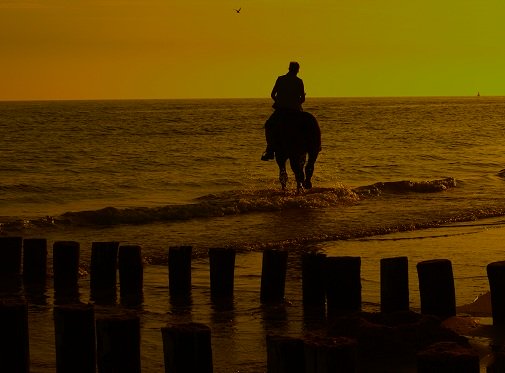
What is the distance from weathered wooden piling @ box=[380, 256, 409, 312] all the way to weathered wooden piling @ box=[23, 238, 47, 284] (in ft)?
13.1

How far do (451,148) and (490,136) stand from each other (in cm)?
1096

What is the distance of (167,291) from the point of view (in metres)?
11.7

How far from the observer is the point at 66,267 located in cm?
1152

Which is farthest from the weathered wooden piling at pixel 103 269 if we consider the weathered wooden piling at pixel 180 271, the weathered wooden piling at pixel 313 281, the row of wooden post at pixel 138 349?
the row of wooden post at pixel 138 349

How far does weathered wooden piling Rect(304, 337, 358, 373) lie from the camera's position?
655 centimetres

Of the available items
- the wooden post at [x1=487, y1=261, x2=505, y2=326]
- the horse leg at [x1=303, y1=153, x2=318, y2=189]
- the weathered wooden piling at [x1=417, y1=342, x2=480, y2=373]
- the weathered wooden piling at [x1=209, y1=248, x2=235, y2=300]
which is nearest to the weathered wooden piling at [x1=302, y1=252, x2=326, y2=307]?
the weathered wooden piling at [x1=209, y1=248, x2=235, y2=300]

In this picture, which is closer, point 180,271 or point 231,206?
point 180,271

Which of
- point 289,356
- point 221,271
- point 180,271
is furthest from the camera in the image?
point 180,271

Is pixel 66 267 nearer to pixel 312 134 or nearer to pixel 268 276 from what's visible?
pixel 268 276

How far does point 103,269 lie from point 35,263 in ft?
3.15

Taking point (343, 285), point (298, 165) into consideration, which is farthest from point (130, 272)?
point (298, 165)

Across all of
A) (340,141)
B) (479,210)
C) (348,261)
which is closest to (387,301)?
(348,261)

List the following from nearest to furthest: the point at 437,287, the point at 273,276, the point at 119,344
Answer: the point at 119,344
the point at 437,287
the point at 273,276

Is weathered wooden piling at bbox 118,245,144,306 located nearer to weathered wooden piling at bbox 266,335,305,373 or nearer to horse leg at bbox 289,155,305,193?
weathered wooden piling at bbox 266,335,305,373
